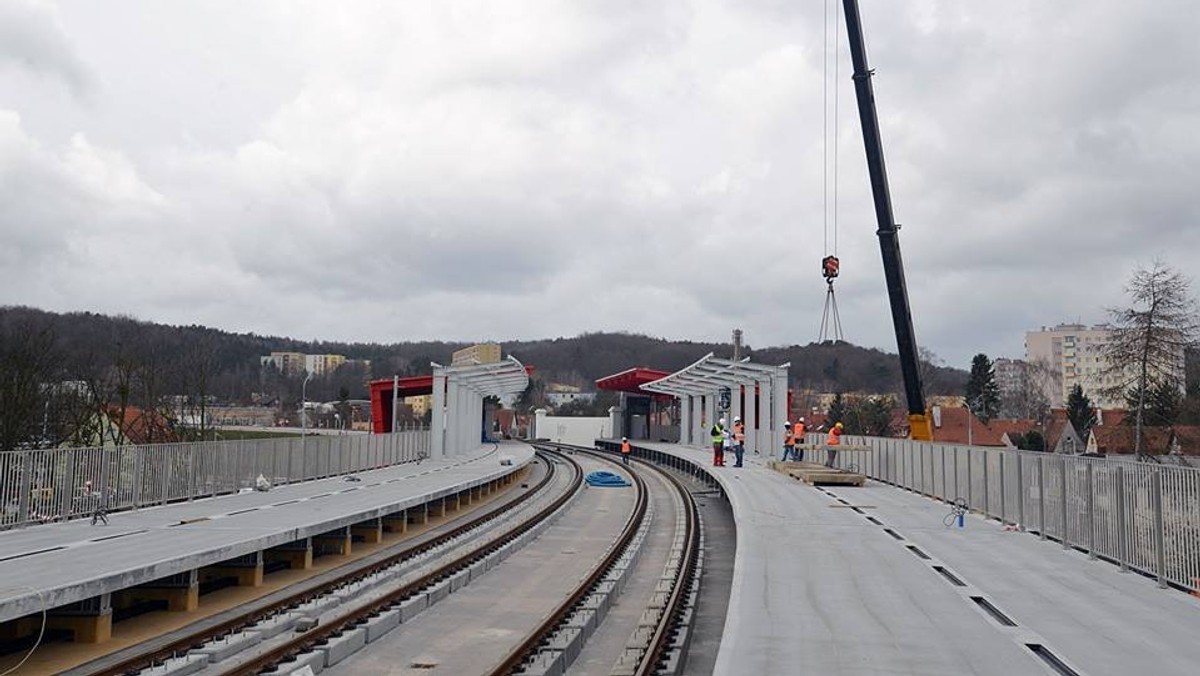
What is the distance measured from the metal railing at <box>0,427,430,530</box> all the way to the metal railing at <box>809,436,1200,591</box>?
49.7 feet

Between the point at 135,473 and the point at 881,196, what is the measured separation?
21904mm

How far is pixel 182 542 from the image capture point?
1336 centimetres

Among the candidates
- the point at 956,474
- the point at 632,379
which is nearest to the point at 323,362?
the point at 632,379

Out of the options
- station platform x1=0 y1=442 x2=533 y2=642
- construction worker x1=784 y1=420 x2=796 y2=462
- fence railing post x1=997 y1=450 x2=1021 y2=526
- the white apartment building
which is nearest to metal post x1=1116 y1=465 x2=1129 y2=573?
fence railing post x1=997 y1=450 x2=1021 y2=526

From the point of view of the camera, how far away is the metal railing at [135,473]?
15.0 metres

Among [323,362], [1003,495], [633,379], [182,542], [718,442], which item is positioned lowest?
[182,542]

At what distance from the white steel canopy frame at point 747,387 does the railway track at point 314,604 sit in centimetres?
1755

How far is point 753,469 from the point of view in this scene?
1401 inches

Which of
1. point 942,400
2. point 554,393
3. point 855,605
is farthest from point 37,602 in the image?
point 554,393

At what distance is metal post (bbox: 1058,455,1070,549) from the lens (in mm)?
14818

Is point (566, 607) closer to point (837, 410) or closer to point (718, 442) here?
point (718, 442)

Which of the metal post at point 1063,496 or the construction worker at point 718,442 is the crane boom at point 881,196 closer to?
the construction worker at point 718,442

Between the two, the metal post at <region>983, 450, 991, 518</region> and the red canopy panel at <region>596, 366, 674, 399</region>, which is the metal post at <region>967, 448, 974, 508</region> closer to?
the metal post at <region>983, 450, 991, 518</region>

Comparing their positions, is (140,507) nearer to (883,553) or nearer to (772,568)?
(772,568)
